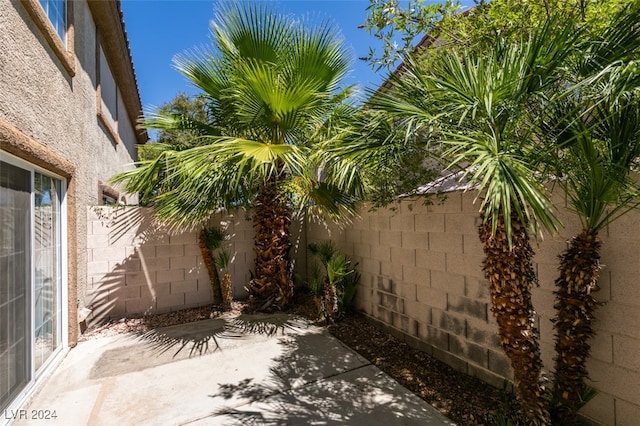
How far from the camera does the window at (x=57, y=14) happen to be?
158 inches

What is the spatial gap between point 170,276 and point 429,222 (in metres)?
5.09

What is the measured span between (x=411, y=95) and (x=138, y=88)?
1071 centimetres

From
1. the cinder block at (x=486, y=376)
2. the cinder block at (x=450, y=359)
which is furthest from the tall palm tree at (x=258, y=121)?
the cinder block at (x=486, y=376)

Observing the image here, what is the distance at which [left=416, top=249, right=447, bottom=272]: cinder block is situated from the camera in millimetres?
3934

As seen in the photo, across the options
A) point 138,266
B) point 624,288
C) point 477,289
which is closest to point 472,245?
point 477,289

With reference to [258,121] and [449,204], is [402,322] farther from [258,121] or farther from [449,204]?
[258,121]

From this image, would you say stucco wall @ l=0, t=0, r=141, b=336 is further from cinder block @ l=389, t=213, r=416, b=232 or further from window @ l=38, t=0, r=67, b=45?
cinder block @ l=389, t=213, r=416, b=232

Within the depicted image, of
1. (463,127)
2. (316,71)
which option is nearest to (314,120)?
(316,71)

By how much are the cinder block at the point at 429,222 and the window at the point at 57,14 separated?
565 centimetres

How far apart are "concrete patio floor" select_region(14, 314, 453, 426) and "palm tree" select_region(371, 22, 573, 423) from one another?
1.18m

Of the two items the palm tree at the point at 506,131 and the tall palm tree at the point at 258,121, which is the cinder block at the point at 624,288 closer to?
the palm tree at the point at 506,131

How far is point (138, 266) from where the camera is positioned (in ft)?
19.2

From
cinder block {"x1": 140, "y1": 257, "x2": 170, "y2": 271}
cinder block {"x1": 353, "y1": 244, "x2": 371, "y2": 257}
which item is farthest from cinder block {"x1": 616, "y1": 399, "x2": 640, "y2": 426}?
cinder block {"x1": 140, "y1": 257, "x2": 170, "y2": 271}

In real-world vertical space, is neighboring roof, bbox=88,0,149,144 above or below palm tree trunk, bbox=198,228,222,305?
above
